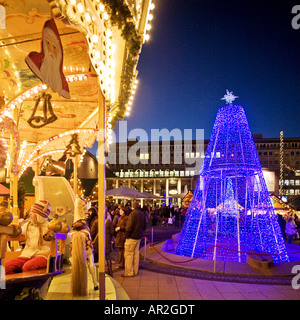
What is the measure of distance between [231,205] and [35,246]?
7.31 meters

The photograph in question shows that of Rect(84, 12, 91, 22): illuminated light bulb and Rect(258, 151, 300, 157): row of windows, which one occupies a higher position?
Rect(258, 151, 300, 157): row of windows

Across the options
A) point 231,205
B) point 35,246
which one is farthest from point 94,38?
point 231,205

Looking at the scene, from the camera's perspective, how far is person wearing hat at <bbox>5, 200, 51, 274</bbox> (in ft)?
13.0

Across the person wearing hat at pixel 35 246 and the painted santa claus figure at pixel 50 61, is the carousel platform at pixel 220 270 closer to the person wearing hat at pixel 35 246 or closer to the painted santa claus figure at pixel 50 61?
the person wearing hat at pixel 35 246

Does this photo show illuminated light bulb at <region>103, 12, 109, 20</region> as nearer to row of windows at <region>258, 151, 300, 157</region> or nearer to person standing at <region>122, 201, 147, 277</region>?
person standing at <region>122, 201, 147, 277</region>

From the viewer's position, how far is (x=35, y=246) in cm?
436

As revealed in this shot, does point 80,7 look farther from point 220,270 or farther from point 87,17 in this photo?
point 220,270

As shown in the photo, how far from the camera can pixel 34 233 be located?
4.45 meters

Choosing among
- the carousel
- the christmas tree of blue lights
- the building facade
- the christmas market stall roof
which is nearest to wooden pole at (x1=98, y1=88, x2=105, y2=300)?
the carousel

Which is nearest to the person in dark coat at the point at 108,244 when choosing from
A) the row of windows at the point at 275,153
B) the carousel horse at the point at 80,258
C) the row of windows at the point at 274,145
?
the carousel horse at the point at 80,258

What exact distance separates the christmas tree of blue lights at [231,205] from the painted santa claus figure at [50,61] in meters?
7.17

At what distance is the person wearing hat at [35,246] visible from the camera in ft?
13.0

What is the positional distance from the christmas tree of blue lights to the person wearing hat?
5.91 meters
